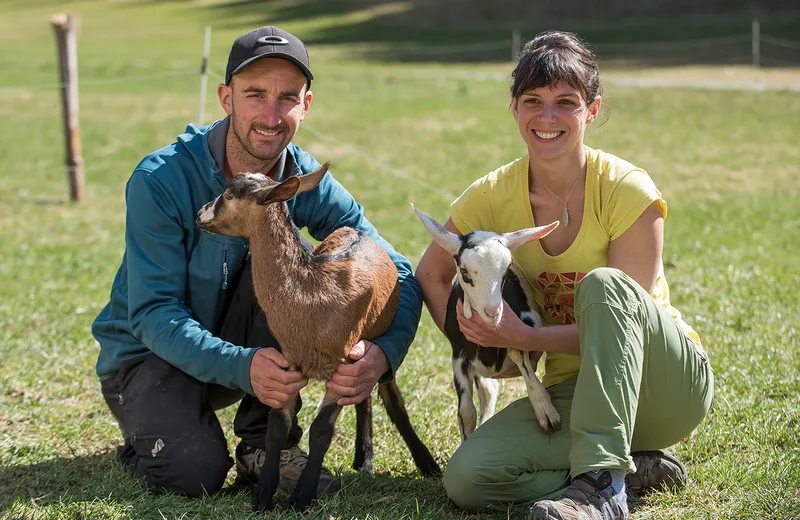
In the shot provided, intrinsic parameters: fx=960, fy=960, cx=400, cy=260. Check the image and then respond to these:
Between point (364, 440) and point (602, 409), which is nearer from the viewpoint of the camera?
point (602, 409)

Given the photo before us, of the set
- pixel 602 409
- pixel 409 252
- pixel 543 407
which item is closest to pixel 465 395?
pixel 543 407

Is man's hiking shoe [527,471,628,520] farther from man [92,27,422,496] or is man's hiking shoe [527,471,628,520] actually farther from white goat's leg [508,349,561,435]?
man [92,27,422,496]

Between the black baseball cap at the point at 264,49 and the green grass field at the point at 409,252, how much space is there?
1.78 meters

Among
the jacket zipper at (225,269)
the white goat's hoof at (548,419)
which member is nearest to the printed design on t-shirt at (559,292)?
the white goat's hoof at (548,419)

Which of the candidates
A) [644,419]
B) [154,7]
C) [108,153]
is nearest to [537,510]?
[644,419]

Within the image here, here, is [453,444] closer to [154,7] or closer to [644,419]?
[644,419]

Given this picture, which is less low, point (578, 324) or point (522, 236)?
point (522, 236)

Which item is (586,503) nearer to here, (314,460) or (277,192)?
(314,460)

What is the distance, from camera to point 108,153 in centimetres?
1408

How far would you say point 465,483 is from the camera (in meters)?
3.75

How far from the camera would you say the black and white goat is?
3740mm

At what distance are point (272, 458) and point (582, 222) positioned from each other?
1579 millimetres

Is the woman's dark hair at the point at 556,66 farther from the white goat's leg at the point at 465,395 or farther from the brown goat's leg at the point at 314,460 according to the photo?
the brown goat's leg at the point at 314,460

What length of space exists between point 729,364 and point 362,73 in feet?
62.6
